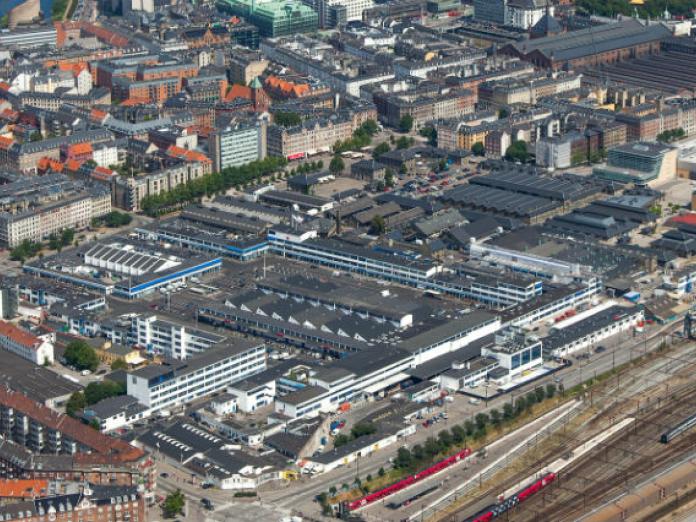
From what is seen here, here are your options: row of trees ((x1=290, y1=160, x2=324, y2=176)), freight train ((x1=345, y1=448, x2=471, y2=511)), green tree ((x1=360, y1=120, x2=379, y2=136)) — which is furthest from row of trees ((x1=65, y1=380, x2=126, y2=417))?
green tree ((x1=360, y1=120, x2=379, y2=136))

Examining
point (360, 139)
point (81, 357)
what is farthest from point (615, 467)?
point (360, 139)

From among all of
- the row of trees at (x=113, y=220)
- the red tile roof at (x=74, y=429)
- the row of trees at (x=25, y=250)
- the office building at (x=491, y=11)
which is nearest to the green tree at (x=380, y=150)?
the row of trees at (x=113, y=220)

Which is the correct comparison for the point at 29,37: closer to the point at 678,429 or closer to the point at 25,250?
the point at 25,250

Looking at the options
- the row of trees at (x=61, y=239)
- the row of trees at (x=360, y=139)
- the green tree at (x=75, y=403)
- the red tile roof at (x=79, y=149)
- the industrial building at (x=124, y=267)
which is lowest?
the row of trees at (x=360, y=139)

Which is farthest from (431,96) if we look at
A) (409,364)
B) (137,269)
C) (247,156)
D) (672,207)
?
(409,364)

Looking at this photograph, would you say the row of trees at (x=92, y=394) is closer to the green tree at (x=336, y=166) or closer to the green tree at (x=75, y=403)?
the green tree at (x=75, y=403)

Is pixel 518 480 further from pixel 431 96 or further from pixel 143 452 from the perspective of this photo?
pixel 431 96
